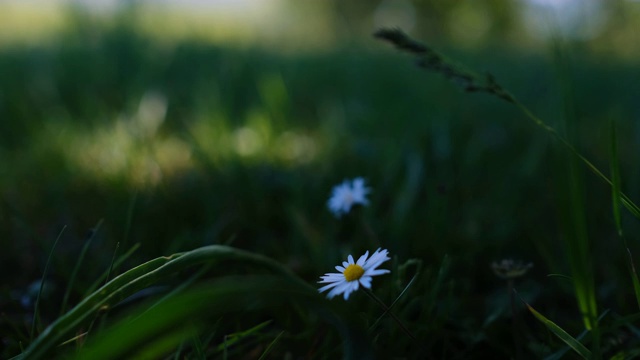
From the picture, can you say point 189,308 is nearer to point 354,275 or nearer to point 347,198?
point 354,275

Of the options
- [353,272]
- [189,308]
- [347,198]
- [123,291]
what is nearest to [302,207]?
[347,198]

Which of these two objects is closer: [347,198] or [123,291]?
[123,291]

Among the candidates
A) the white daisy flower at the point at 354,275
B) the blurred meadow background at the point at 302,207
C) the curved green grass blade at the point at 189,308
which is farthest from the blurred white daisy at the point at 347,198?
the curved green grass blade at the point at 189,308

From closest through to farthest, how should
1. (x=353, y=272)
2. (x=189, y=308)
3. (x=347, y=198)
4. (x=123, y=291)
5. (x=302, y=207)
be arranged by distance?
(x=189, y=308), (x=123, y=291), (x=353, y=272), (x=347, y=198), (x=302, y=207)

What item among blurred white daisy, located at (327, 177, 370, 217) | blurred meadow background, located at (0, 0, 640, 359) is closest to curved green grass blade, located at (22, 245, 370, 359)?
blurred meadow background, located at (0, 0, 640, 359)

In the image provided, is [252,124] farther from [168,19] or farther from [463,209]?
[168,19]

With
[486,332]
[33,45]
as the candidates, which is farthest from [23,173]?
[33,45]
